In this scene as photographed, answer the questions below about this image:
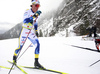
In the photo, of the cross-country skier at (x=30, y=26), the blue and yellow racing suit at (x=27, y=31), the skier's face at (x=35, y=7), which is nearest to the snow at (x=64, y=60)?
the cross-country skier at (x=30, y=26)

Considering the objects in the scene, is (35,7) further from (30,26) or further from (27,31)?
(27,31)

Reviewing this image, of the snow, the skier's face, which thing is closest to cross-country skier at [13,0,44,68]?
the skier's face

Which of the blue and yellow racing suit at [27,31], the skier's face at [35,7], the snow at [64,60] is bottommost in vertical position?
the snow at [64,60]

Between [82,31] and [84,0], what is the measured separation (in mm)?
33241

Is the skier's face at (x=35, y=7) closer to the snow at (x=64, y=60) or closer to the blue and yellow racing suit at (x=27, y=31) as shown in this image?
the blue and yellow racing suit at (x=27, y=31)

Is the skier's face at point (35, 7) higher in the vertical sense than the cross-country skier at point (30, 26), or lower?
higher

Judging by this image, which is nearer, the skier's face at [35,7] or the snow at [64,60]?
the snow at [64,60]

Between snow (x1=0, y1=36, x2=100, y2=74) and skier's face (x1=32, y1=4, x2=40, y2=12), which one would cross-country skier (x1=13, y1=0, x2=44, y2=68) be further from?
snow (x1=0, y1=36, x2=100, y2=74)

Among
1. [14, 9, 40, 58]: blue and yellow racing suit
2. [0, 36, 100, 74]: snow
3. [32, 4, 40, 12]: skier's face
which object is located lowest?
[0, 36, 100, 74]: snow

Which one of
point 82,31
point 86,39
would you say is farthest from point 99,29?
point 86,39

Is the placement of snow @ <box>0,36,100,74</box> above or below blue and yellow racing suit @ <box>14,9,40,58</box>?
below

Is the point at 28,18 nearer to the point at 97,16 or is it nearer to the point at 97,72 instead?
the point at 97,72

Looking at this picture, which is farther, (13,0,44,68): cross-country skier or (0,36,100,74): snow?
(13,0,44,68): cross-country skier

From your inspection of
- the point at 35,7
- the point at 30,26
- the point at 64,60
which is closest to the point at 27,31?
the point at 30,26
